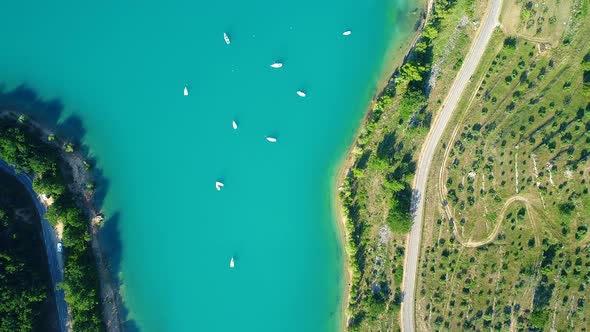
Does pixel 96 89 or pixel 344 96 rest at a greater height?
pixel 344 96

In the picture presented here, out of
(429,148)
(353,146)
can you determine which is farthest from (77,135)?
(429,148)

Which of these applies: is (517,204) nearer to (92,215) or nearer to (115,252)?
(115,252)

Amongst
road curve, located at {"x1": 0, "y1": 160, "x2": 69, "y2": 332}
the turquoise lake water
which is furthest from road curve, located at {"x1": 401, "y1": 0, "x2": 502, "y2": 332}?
road curve, located at {"x1": 0, "y1": 160, "x2": 69, "y2": 332}

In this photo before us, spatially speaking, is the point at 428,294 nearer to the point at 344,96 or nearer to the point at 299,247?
the point at 299,247

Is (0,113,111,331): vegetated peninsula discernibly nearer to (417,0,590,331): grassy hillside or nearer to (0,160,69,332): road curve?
(0,160,69,332): road curve

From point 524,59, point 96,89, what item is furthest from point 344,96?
point 96,89

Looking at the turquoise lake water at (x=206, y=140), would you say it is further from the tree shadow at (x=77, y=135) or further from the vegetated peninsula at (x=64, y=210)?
the vegetated peninsula at (x=64, y=210)
